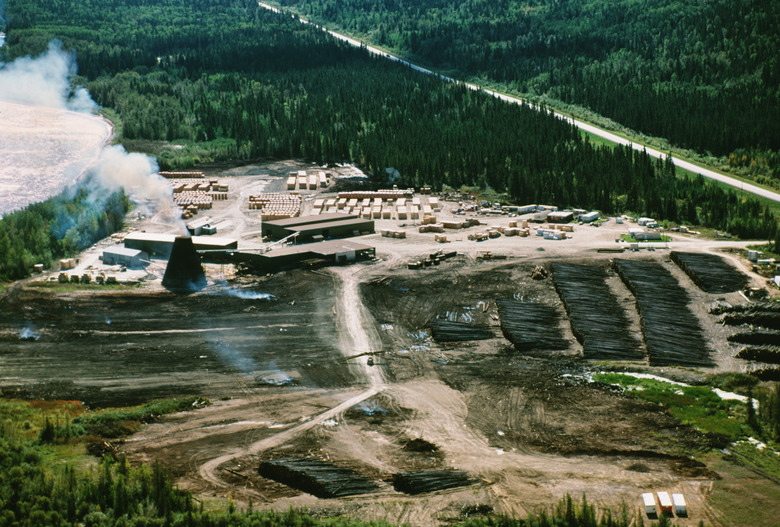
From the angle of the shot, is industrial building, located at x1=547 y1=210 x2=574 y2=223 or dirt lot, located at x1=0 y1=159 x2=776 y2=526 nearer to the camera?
dirt lot, located at x1=0 y1=159 x2=776 y2=526

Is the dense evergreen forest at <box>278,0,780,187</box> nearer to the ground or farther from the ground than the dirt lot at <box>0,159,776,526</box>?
farther from the ground

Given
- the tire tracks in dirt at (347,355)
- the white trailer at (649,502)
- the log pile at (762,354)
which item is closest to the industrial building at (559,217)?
the tire tracks in dirt at (347,355)

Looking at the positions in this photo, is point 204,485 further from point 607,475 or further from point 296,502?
point 607,475

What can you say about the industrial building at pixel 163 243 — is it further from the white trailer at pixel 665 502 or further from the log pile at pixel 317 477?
the white trailer at pixel 665 502

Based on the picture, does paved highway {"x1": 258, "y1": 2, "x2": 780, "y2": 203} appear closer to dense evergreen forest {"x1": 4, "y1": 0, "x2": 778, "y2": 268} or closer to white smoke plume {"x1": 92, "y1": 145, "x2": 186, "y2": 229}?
dense evergreen forest {"x1": 4, "y1": 0, "x2": 778, "y2": 268}

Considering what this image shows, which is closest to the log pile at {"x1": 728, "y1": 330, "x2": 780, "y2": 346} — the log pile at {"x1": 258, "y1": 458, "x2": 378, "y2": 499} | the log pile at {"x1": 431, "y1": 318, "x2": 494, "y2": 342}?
the log pile at {"x1": 431, "y1": 318, "x2": 494, "y2": 342}
